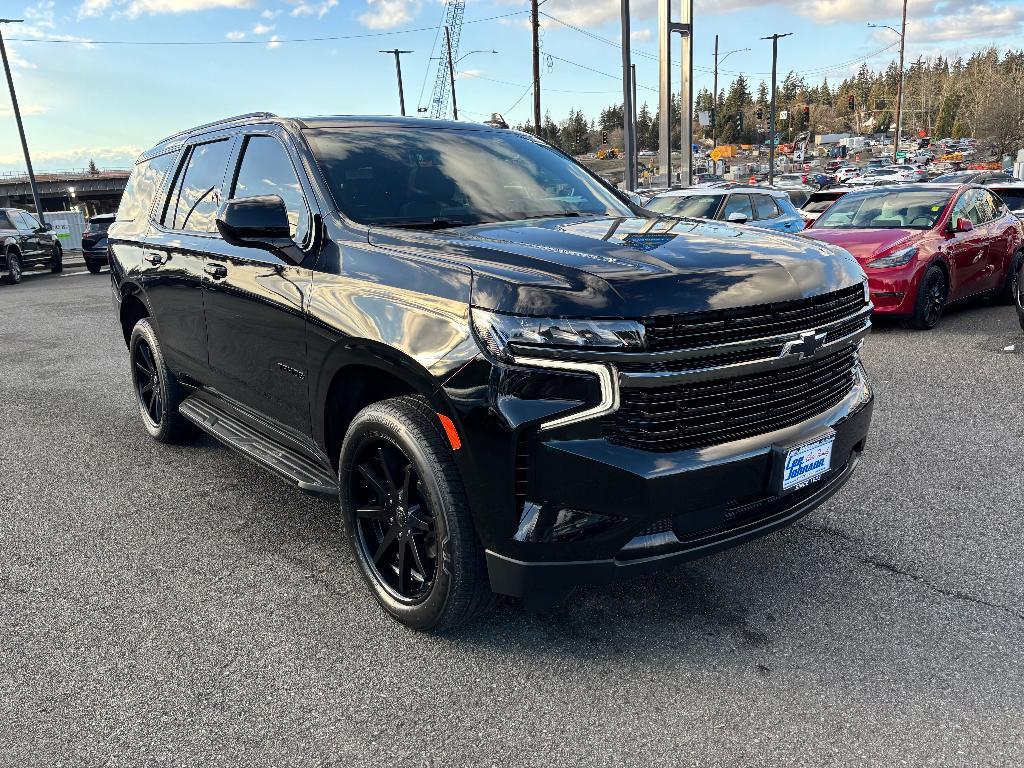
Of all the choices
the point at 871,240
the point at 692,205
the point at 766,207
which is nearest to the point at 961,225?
the point at 871,240

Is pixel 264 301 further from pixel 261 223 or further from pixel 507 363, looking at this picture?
pixel 507 363

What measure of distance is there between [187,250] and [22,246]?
20.0 metres

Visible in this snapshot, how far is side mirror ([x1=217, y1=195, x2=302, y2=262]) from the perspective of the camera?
3.21m

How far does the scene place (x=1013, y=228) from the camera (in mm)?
10258

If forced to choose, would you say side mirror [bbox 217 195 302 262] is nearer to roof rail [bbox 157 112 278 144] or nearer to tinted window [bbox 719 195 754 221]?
roof rail [bbox 157 112 278 144]

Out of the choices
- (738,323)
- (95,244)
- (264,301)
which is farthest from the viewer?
(95,244)

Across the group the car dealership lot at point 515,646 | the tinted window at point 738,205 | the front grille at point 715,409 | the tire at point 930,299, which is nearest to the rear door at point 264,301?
the car dealership lot at point 515,646

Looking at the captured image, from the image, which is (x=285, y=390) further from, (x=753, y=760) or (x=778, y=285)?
(x=753, y=760)

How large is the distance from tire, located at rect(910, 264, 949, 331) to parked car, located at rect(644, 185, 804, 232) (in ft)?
11.2

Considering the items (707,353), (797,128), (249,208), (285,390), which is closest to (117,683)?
(285,390)

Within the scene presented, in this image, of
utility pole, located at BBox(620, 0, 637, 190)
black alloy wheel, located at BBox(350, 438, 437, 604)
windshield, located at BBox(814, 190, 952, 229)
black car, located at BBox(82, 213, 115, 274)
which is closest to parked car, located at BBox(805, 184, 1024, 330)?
windshield, located at BBox(814, 190, 952, 229)

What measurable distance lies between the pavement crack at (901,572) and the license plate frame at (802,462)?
2.56 feet

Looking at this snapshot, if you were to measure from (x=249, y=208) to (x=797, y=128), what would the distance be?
16932cm

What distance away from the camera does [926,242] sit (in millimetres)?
8766
